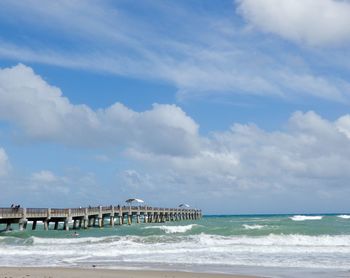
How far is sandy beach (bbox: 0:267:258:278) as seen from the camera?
16734 millimetres

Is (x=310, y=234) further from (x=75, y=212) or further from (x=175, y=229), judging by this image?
(x=75, y=212)

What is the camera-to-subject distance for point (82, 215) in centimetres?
Answer: 5019

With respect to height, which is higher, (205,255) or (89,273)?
(205,255)

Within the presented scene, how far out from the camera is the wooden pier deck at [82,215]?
40.8 metres

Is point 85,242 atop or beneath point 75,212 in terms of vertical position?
beneath

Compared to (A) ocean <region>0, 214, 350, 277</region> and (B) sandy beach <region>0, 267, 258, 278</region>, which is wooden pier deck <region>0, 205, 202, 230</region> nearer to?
(A) ocean <region>0, 214, 350, 277</region>

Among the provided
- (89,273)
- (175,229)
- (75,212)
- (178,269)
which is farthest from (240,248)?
(75,212)

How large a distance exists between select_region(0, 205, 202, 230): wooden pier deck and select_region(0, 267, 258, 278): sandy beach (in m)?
21.6

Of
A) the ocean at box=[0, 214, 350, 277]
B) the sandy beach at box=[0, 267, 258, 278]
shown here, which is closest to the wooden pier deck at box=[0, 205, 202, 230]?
the ocean at box=[0, 214, 350, 277]

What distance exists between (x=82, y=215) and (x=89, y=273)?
33.5 metres

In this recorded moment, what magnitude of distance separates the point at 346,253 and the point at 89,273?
13061 mm

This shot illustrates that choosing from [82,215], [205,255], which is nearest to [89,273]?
[205,255]

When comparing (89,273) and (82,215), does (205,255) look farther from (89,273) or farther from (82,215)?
(82,215)

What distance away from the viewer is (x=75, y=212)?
48531mm
